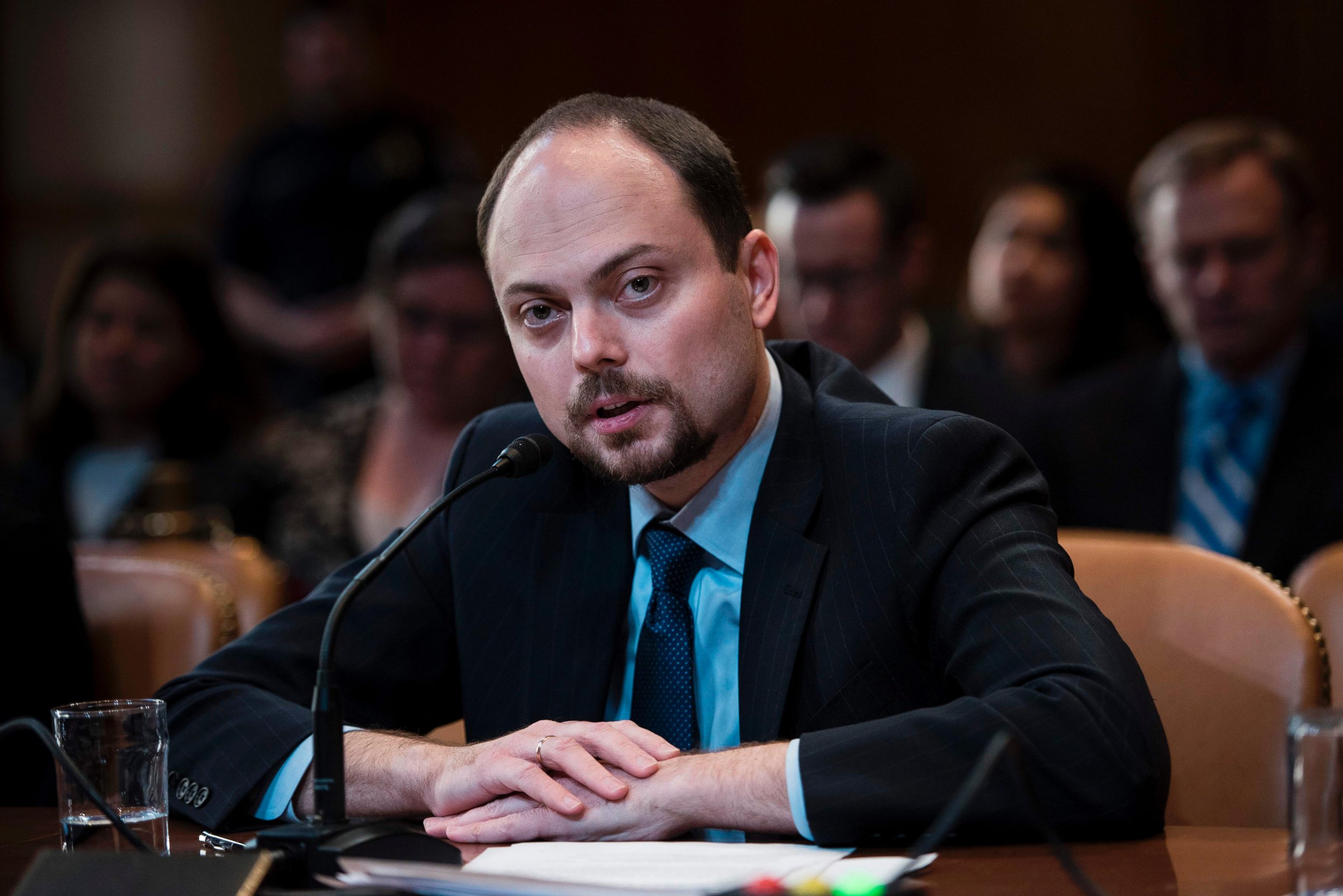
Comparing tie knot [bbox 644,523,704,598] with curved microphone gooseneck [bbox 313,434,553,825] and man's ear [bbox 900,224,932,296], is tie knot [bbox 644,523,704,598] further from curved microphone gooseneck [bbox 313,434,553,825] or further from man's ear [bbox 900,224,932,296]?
man's ear [bbox 900,224,932,296]

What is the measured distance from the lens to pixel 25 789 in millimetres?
1898

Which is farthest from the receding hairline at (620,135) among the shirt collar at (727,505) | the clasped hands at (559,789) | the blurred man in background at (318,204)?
the blurred man in background at (318,204)

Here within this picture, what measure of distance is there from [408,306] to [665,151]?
6.13 ft

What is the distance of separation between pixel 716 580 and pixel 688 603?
0.04 metres

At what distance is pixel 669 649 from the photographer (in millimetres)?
1604

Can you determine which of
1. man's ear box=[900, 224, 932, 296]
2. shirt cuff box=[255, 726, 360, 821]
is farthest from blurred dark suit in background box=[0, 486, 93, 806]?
man's ear box=[900, 224, 932, 296]

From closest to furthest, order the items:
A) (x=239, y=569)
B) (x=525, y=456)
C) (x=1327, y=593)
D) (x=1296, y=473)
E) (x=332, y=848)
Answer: (x=332, y=848) → (x=525, y=456) → (x=1327, y=593) → (x=239, y=569) → (x=1296, y=473)

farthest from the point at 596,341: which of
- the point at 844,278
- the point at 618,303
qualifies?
the point at 844,278

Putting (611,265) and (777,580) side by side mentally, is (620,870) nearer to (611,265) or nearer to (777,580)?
(777,580)

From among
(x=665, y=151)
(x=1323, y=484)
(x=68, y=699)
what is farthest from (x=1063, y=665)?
(x=1323, y=484)

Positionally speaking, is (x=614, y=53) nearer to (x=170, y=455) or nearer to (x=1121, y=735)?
(x=170, y=455)

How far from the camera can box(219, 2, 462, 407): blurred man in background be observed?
463 centimetres

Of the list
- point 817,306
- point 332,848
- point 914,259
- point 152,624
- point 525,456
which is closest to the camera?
point 332,848

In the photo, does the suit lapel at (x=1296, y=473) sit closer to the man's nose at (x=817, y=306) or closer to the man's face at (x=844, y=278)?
the man's face at (x=844, y=278)
